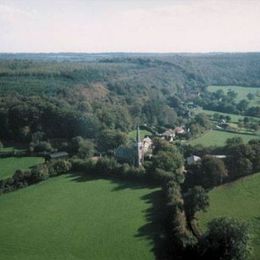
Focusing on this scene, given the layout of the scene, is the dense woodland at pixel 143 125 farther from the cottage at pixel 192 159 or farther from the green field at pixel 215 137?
the green field at pixel 215 137

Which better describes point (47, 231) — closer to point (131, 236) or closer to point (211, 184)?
point (131, 236)

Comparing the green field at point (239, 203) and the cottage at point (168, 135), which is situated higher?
the green field at point (239, 203)

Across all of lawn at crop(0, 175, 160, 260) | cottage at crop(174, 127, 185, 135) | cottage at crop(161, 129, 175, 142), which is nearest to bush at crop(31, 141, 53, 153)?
lawn at crop(0, 175, 160, 260)

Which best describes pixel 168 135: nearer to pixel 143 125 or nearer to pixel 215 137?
pixel 215 137

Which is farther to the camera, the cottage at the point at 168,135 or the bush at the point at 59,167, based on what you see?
the cottage at the point at 168,135

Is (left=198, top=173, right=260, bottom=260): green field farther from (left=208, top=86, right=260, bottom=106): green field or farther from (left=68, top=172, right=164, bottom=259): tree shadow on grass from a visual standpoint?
(left=208, top=86, right=260, bottom=106): green field

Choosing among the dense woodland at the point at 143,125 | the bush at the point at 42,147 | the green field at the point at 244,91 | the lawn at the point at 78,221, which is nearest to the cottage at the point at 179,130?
the dense woodland at the point at 143,125
